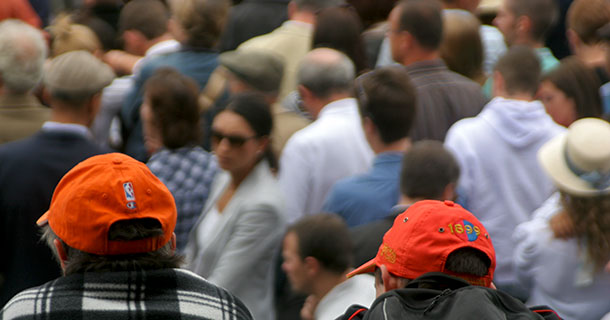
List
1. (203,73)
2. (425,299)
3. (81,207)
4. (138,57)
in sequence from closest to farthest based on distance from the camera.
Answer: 1. (425,299)
2. (81,207)
3. (203,73)
4. (138,57)

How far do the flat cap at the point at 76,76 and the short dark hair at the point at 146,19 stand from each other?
2.49m

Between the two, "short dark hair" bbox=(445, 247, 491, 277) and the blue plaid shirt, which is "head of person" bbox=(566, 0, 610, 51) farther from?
"short dark hair" bbox=(445, 247, 491, 277)

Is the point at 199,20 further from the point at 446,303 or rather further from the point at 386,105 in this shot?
the point at 446,303

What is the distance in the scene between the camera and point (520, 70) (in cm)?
525

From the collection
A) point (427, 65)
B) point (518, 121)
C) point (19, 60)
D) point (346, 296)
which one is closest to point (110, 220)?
point (346, 296)

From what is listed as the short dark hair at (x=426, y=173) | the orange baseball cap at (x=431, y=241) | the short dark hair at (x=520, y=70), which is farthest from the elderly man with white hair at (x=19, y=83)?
the orange baseball cap at (x=431, y=241)

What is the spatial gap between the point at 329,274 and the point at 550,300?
1.01 m

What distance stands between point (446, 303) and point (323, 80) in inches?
131

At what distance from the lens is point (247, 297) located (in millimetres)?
4590

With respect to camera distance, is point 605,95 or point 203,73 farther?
point 203,73

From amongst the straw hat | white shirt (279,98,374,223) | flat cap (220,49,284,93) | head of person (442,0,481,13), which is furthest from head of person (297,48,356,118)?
head of person (442,0,481,13)

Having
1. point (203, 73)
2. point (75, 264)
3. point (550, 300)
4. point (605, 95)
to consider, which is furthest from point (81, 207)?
point (605, 95)

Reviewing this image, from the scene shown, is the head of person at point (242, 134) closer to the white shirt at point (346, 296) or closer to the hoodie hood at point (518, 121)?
the white shirt at point (346, 296)

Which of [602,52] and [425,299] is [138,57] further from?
[425,299]
